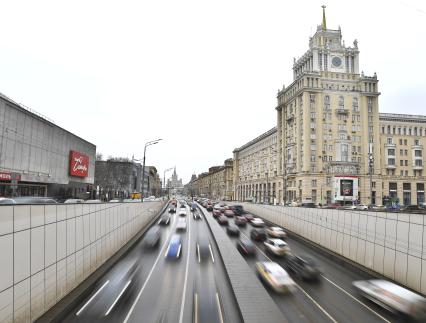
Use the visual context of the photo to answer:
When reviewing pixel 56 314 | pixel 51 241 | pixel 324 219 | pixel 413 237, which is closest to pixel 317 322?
pixel 413 237

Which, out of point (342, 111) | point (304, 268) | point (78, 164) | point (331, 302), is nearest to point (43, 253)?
point (331, 302)

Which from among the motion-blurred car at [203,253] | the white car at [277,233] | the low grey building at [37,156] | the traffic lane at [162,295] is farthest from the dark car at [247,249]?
the low grey building at [37,156]

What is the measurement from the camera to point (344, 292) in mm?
20391

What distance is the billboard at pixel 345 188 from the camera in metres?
77.0

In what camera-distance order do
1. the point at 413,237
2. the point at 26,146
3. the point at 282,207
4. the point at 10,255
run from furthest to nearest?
the point at 282,207, the point at 26,146, the point at 413,237, the point at 10,255

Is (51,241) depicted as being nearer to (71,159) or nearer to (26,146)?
(26,146)

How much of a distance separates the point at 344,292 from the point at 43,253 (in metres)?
18.4

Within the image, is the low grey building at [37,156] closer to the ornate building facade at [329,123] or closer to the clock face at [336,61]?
the ornate building facade at [329,123]

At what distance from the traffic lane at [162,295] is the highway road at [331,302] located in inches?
239

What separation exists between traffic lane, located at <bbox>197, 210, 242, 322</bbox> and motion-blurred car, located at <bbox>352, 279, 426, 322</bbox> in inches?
315

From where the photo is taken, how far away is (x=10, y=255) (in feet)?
34.7

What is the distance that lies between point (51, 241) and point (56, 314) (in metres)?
3.30

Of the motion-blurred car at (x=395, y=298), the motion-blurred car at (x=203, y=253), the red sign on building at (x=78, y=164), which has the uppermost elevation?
the red sign on building at (x=78, y=164)

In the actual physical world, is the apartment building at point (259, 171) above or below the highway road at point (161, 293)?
above
